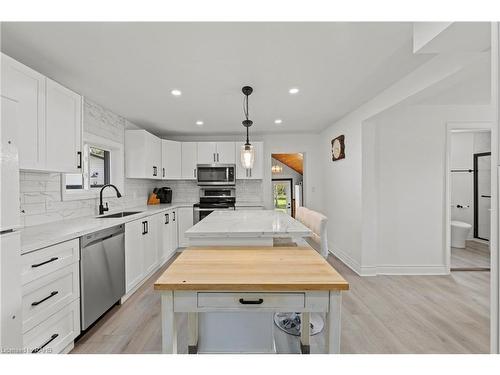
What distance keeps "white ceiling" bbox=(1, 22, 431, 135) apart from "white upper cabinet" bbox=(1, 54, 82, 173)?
9.7 inches

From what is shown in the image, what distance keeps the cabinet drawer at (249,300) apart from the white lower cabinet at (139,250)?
1.93 metres

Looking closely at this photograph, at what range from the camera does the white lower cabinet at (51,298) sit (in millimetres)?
1422

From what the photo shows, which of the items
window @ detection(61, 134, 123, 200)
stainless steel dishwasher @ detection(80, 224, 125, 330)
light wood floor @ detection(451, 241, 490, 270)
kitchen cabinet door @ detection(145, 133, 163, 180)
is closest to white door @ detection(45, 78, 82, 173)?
window @ detection(61, 134, 123, 200)

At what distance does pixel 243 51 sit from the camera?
185 cm

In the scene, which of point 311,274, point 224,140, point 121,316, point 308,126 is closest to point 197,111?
point 224,140

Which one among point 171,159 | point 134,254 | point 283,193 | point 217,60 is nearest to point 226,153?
point 171,159

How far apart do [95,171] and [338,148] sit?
3.72 metres

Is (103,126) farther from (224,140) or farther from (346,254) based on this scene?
(346,254)

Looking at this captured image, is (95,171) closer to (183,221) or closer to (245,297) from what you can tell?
(183,221)

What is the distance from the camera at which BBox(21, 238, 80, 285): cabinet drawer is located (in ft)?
4.60

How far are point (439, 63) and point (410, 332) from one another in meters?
2.26

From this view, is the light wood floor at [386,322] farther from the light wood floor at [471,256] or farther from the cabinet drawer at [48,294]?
the light wood floor at [471,256]

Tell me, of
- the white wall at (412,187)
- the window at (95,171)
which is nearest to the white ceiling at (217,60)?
the window at (95,171)

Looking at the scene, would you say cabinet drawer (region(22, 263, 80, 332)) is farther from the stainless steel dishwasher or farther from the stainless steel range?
the stainless steel range
